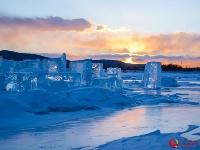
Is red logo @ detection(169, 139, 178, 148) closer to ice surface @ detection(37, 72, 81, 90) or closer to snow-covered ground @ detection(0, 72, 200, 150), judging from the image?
snow-covered ground @ detection(0, 72, 200, 150)

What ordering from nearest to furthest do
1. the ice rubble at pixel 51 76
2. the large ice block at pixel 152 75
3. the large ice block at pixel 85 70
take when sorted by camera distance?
the ice rubble at pixel 51 76 < the large ice block at pixel 85 70 < the large ice block at pixel 152 75

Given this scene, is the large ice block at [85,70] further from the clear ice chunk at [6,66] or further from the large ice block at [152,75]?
the large ice block at [152,75]

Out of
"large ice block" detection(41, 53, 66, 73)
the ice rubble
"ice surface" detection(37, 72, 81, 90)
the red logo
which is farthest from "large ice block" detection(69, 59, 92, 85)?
the red logo

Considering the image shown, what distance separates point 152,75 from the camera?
2608 cm

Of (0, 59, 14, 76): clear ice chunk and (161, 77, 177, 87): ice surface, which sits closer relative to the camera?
(0, 59, 14, 76): clear ice chunk

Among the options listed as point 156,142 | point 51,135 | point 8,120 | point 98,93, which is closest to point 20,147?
point 51,135

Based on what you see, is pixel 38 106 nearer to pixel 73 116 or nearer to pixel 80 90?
pixel 73 116

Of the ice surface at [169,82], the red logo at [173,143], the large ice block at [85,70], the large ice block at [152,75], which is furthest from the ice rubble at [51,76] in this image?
the ice surface at [169,82]

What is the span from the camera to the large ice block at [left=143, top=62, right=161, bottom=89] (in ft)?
83.8

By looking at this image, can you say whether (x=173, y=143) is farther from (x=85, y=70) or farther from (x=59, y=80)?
(x=85, y=70)

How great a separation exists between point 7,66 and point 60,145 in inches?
573

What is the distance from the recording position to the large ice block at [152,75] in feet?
83.8

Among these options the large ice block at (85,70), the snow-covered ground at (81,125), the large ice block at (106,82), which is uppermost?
the large ice block at (85,70)

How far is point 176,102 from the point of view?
1477cm
